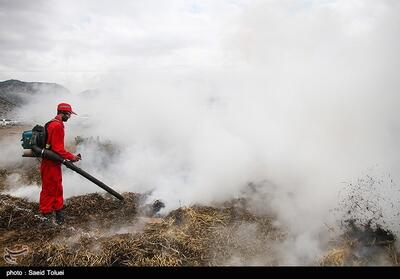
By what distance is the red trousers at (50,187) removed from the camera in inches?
211

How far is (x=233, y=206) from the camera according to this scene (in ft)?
19.2

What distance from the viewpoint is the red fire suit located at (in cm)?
531

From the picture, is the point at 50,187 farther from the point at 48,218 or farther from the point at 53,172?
the point at 48,218

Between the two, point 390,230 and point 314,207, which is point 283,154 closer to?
point 314,207

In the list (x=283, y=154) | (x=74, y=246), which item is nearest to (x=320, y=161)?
(x=283, y=154)

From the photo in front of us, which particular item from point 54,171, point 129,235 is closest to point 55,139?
point 54,171

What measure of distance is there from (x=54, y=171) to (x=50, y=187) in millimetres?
256

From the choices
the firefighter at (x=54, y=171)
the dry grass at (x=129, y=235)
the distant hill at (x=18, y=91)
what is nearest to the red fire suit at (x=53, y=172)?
the firefighter at (x=54, y=171)

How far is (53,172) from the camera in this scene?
5.38m

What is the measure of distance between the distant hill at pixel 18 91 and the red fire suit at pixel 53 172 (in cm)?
1212

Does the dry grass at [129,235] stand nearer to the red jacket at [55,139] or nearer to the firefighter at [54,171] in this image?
the firefighter at [54,171]

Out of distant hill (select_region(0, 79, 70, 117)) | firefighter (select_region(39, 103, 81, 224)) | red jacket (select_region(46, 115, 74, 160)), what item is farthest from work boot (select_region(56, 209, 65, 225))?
distant hill (select_region(0, 79, 70, 117))

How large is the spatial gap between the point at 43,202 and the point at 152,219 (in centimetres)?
170

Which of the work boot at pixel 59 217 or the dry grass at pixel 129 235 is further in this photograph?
the work boot at pixel 59 217
